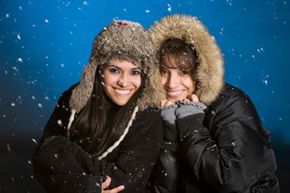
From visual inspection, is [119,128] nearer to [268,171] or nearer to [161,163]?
[161,163]

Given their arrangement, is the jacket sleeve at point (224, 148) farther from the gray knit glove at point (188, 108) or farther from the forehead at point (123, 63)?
the forehead at point (123, 63)

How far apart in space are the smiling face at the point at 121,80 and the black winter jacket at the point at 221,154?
0.72ft

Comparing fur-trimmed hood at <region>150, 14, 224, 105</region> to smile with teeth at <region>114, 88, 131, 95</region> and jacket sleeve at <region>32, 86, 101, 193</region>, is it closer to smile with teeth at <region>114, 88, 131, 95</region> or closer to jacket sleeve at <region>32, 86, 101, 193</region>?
smile with teeth at <region>114, 88, 131, 95</region>

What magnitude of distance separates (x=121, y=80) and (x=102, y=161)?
0.31m

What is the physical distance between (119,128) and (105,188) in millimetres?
252

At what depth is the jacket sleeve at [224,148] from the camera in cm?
205

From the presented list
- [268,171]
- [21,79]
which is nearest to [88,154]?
[268,171]

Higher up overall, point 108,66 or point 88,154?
Result: point 108,66

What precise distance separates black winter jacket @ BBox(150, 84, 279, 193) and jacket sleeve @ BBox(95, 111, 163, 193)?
73 millimetres

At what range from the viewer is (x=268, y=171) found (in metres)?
2.15

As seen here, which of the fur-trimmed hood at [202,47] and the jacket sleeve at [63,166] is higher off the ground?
the fur-trimmed hood at [202,47]

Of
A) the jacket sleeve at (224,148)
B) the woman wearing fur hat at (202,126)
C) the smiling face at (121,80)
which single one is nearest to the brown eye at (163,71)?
the woman wearing fur hat at (202,126)

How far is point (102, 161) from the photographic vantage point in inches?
80.8

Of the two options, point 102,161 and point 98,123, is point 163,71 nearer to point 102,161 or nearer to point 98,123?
point 98,123
